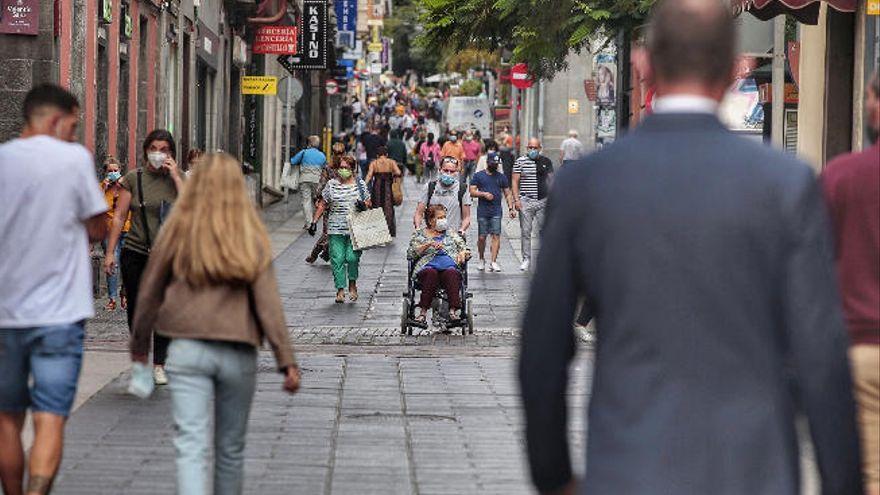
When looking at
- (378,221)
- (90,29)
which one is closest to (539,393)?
(378,221)

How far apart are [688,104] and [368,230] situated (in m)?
17.9

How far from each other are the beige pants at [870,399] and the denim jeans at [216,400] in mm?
2218

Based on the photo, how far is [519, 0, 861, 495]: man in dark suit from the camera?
370cm

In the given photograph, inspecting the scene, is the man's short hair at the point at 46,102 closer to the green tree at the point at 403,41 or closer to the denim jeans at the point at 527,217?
the denim jeans at the point at 527,217

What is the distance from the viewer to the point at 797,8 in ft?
53.2

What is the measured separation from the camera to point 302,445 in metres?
10.5

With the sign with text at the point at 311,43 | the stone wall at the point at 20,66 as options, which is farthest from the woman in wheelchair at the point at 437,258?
the sign with text at the point at 311,43

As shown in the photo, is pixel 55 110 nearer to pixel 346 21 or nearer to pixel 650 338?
pixel 650 338

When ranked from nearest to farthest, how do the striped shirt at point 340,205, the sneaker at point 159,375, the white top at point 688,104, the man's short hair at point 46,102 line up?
the white top at point 688,104 → the man's short hair at point 46,102 → the sneaker at point 159,375 → the striped shirt at point 340,205

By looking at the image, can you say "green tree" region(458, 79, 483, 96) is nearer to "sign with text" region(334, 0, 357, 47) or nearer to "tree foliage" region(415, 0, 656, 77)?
"sign with text" region(334, 0, 357, 47)

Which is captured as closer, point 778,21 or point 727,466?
point 727,466

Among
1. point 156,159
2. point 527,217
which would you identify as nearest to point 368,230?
point 527,217

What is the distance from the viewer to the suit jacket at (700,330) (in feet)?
12.1

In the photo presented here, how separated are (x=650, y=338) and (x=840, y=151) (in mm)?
15655
